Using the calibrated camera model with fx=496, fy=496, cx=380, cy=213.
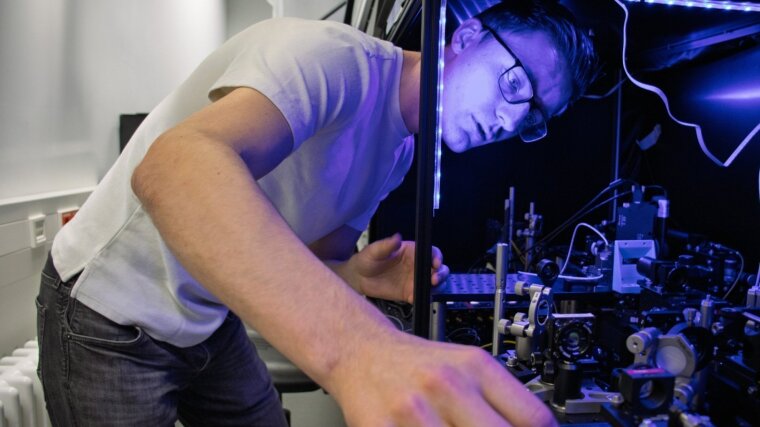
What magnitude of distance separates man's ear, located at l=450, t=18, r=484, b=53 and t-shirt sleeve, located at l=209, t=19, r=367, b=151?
273 mm

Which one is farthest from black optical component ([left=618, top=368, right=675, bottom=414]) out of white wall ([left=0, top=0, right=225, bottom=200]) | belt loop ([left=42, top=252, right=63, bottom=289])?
white wall ([left=0, top=0, right=225, bottom=200])

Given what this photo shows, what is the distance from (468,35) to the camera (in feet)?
3.00

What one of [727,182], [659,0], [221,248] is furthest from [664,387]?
[727,182]

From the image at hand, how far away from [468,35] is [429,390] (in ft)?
2.43

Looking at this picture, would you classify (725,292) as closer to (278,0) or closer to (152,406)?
(152,406)

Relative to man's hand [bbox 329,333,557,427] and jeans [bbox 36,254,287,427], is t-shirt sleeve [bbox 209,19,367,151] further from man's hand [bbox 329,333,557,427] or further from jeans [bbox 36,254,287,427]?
jeans [bbox 36,254,287,427]

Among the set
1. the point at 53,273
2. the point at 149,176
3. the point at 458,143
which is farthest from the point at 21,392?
the point at 458,143

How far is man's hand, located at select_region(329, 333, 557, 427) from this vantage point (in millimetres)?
337

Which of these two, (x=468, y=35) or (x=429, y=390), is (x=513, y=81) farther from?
(x=429, y=390)

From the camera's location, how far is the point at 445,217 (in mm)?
1745

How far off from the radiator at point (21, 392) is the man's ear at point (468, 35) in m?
1.26

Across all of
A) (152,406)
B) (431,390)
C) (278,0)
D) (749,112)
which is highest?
(278,0)

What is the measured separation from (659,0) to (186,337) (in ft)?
3.29

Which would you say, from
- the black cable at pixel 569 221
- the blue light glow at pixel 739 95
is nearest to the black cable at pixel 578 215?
the black cable at pixel 569 221
